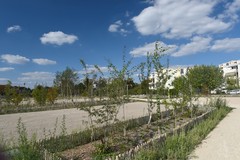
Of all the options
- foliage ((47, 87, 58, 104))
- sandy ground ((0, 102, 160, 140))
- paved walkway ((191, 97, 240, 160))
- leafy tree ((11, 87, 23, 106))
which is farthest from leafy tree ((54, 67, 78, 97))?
paved walkway ((191, 97, 240, 160))

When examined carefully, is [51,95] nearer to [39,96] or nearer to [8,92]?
[39,96]

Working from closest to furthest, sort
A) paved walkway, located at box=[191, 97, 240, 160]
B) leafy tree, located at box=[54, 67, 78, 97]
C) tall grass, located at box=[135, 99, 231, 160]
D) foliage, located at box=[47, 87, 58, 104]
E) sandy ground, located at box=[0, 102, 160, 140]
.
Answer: tall grass, located at box=[135, 99, 231, 160] → paved walkway, located at box=[191, 97, 240, 160] → sandy ground, located at box=[0, 102, 160, 140] → foliage, located at box=[47, 87, 58, 104] → leafy tree, located at box=[54, 67, 78, 97]

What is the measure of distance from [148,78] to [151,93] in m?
0.70

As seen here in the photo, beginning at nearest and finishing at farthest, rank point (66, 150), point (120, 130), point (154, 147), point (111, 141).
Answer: point (154, 147)
point (66, 150)
point (111, 141)
point (120, 130)

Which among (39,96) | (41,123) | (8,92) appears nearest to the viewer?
(41,123)

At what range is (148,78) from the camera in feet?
37.3

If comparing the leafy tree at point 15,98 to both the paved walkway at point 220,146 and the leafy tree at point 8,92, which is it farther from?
the paved walkway at point 220,146

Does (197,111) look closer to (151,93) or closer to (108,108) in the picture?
(151,93)

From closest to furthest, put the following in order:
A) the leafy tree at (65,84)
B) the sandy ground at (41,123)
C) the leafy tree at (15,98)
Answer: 1. the sandy ground at (41,123)
2. the leafy tree at (15,98)
3. the leafy tree at (65,84)

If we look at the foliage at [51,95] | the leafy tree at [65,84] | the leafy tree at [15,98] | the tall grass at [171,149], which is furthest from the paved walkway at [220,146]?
the leafy tree at [65,84]

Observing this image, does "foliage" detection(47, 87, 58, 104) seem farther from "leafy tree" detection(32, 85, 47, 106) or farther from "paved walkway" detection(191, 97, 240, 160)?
"paved walkway" detection(191, 97, 240, 160)

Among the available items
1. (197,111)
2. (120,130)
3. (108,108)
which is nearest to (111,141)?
(108,108)

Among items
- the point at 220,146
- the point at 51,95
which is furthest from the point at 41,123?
the point at 51,95

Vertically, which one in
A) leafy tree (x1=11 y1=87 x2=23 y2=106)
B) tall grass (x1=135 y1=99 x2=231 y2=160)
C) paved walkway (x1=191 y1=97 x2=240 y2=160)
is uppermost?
leafy tree (x1=11 y1=87 x2=23 y2=106)
